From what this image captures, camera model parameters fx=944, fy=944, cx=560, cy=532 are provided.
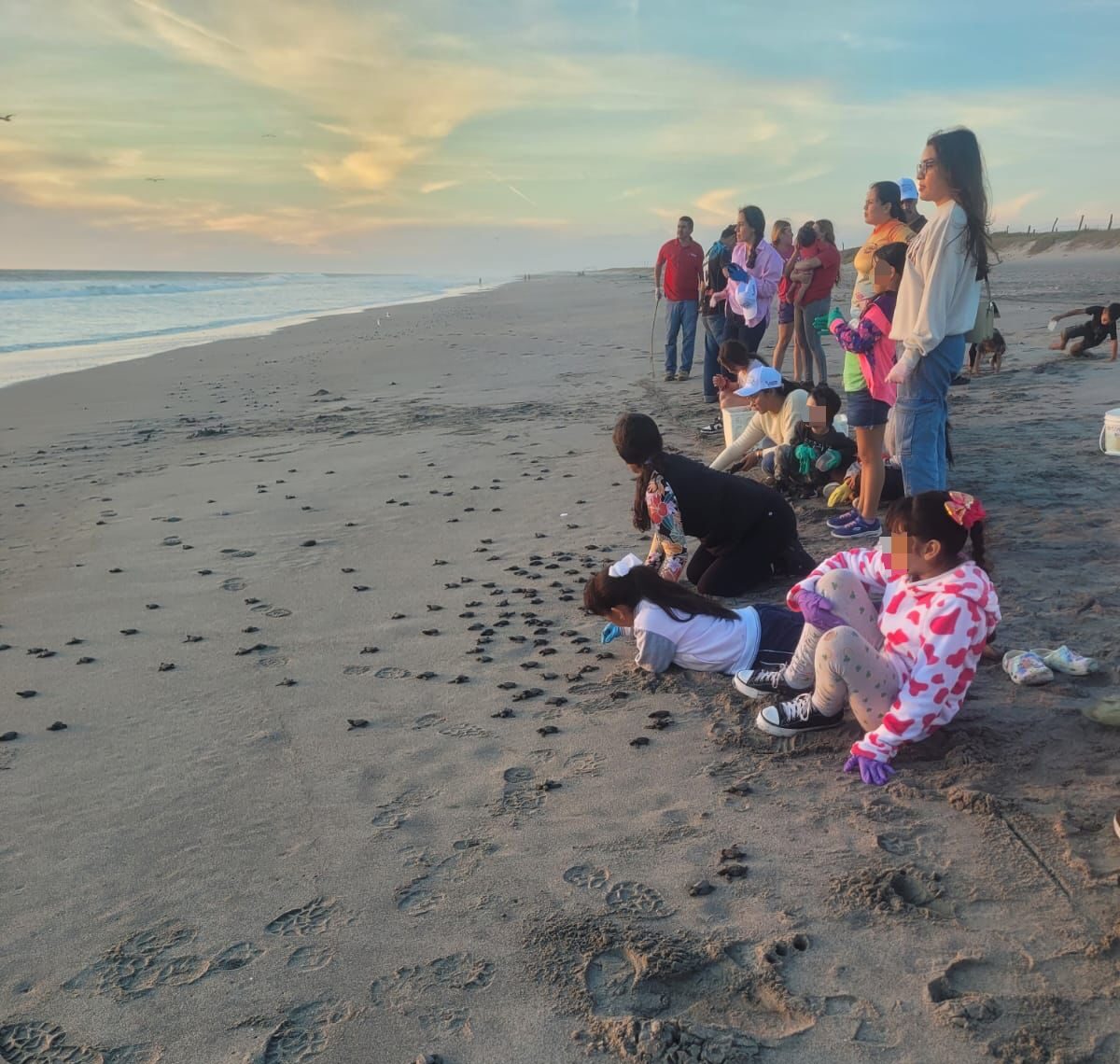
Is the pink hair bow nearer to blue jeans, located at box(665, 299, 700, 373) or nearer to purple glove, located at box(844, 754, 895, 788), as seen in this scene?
purple glove, located at box(844, 754, 895, 788)

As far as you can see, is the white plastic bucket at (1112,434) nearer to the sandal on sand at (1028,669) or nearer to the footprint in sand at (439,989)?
the sandal on sand at (1028,669)

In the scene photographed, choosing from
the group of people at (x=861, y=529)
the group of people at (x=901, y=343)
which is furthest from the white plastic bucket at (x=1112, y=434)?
the group of people at (x=861, y=529)

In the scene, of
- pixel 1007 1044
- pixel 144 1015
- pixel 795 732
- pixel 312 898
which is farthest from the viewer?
pixel 795 732

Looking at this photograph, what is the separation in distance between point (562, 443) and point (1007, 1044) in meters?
8.20

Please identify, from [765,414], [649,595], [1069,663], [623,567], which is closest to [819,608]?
[649,595]

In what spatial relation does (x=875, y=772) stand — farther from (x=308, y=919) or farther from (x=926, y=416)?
(x=926, y=416)

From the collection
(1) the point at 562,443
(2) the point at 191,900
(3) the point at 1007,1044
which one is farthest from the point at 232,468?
(3) the point at 1007,1044

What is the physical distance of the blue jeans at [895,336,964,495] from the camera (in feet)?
17.1

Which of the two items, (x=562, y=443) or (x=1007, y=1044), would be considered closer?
(x=1007, y=1044)

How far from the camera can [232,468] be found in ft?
32.5

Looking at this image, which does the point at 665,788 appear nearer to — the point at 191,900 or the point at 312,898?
the point at 312,898

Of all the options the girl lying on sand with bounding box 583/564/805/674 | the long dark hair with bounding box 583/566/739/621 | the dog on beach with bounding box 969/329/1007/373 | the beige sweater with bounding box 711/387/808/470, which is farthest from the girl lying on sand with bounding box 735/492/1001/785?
the dog on beach with bounding box 969/329/1007/373

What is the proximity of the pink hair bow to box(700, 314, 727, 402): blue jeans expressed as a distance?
8082 millimetres

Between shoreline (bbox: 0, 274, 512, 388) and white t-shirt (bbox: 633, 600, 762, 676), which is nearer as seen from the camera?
white t-shirt (bbox: 633, 600, 762, 676)
